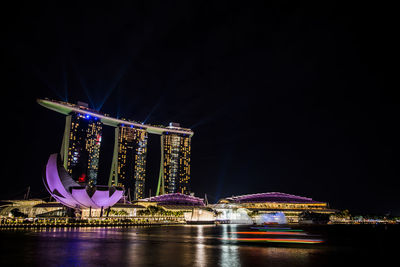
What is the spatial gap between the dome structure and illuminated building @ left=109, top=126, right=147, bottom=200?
6755 cm

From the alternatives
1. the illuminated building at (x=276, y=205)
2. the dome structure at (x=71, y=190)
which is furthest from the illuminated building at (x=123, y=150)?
the dome structure at (x=71, y=190)

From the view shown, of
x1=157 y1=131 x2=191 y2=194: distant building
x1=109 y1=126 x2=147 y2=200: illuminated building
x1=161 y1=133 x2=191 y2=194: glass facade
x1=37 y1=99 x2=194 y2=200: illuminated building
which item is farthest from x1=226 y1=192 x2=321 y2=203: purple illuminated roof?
x1=109 y1=126 x2=147 y2=200: illuminated building

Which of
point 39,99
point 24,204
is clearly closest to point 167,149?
point 39,99

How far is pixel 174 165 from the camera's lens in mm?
152375

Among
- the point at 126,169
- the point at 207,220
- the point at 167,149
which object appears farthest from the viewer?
the point at 167,149

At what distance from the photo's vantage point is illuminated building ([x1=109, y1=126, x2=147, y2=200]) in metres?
135

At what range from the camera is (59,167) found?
58969 millimetres

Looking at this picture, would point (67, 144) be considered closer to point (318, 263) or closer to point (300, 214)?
point (300, 214)

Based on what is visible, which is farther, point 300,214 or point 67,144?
point 300,214

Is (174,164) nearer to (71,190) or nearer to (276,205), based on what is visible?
(276,205)

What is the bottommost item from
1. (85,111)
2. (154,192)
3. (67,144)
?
(154,192)

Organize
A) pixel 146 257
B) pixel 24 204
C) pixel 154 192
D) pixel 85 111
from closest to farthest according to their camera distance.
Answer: pixel 146 257 → pixel 24 204 → pixel 85 111 → pixel 154 192

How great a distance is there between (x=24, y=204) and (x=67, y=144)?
30.8m

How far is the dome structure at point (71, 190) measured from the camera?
59.4 m
